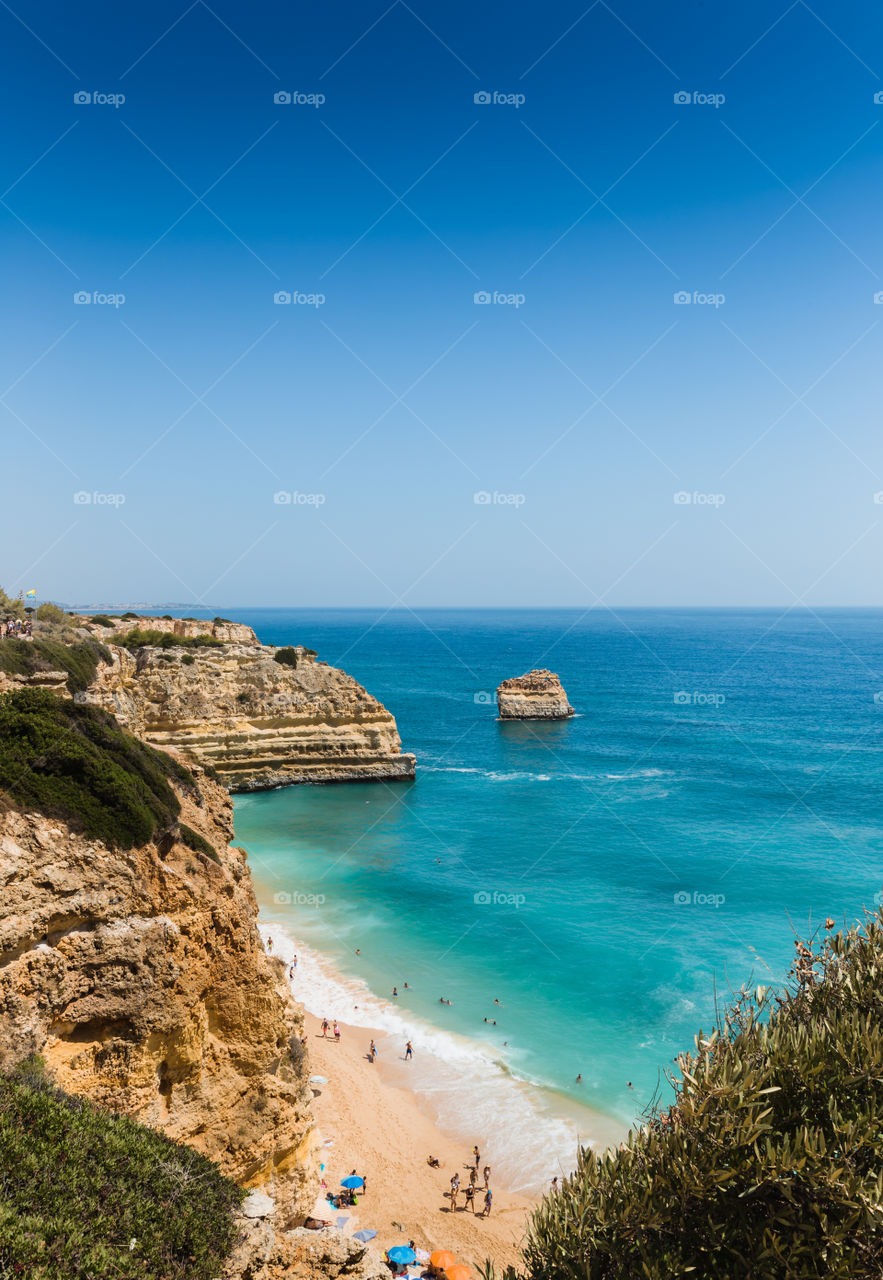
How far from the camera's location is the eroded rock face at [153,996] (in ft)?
32.4

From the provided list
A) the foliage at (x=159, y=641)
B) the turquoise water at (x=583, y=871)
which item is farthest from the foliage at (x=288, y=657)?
the turquoise water at (x=583, y=871)

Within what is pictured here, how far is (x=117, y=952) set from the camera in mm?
10539

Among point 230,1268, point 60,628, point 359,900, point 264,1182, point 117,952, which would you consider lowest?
point 359,900

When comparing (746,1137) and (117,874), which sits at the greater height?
(117,874)

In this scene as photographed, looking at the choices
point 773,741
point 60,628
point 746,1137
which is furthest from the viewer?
point 773,741

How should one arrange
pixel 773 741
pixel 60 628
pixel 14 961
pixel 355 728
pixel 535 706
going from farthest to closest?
pixel 535 706 → pixel 773 741 → pixel 355 728 → pixel 60 628 → pixel 14 961

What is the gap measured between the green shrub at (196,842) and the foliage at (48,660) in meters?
10.9

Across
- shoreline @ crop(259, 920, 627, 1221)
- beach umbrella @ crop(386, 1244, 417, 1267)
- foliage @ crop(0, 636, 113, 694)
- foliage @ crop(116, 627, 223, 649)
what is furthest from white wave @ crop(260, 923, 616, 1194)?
foliage @ crop(116, 627, 223, 649)

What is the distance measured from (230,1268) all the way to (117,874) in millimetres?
5180

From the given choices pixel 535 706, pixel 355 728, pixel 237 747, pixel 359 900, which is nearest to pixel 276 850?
pixel 359 900

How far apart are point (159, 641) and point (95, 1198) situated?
48.9 metres

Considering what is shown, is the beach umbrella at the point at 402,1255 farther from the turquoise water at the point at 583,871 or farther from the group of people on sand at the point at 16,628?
the group of people on sand at the point at 16,628

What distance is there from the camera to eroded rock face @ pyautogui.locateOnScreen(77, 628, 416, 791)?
1854 inches

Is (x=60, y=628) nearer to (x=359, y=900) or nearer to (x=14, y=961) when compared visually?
(x=359, y=900)
